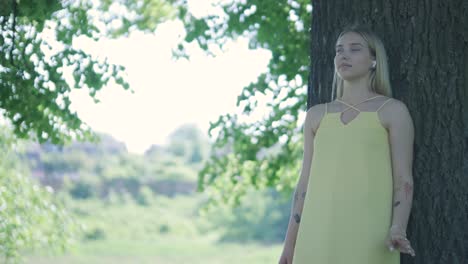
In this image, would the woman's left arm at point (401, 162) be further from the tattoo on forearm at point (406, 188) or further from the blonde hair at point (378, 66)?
the blonde hair at point (378, 66)

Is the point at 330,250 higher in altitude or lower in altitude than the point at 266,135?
lower

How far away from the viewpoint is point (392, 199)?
3.41 meters

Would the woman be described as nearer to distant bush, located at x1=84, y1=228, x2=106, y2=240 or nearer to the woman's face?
the woman's face

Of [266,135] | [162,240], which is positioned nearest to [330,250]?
[266,135]

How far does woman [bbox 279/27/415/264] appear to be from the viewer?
335 centimetres

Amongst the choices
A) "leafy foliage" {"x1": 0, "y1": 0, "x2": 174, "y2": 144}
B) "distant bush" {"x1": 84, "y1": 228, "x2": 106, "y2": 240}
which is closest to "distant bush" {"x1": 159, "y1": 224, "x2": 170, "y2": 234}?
"distant bush" {"x1": 84, "y1": 228, "x2": 106, "y2": 240}

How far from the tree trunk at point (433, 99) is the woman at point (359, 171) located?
0.69ft

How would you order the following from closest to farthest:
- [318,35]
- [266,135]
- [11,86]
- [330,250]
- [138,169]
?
[330,250] → [318,35] → [11,86] → [266,135] → [138,169]

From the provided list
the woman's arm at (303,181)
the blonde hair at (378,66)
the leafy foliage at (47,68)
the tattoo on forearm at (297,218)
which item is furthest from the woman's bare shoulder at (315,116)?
the leafy foliage at (47,68)

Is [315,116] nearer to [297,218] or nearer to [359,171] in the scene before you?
[359,171]

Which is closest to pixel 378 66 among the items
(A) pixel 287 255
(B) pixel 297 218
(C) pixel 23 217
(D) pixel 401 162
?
(D) pixel 401 162

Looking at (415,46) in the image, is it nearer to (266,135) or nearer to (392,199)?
(392,199)

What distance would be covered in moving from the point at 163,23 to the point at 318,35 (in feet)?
16.1

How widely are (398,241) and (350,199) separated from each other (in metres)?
0.28
